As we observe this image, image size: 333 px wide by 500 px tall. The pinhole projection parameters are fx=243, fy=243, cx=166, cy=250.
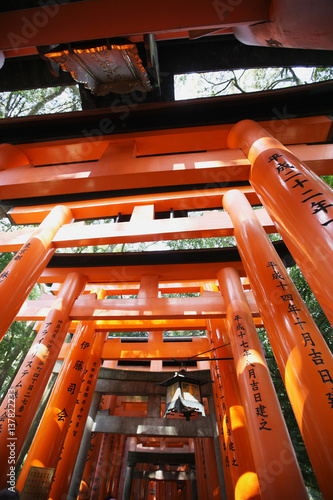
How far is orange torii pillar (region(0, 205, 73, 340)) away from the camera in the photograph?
3227 mm

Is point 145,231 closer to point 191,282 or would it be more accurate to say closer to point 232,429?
point 191,282

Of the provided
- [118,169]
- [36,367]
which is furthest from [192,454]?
[118,169]

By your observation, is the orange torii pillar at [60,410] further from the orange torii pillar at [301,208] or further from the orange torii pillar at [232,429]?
the orange torii pillar at [301,208]

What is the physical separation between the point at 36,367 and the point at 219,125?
505 centimetres

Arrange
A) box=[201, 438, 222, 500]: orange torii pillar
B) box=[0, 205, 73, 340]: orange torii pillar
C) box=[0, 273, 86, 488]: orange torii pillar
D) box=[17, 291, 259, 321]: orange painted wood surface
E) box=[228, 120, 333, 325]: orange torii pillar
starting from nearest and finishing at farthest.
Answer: box=[228, 120, 333, 325]: orange torii pillar, box=[0, 205, 73, 340]: orange torii pillar, box=[0, 273, 86, 488]: orange torii pillar, box=[17, 291, 259, 321]: orange painted wood surface, box=[201, 438, 222, 500]: orange torii pillar

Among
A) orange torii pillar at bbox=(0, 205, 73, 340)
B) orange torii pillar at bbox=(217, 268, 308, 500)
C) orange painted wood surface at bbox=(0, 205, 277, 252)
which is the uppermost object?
orange painted wood surface at bbox=(0, 205, 277, 252)

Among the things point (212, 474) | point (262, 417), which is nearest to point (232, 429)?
point (262, 417)

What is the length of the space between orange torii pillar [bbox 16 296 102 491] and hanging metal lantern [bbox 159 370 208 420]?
194 centimetres

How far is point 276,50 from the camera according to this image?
4012 millimetres

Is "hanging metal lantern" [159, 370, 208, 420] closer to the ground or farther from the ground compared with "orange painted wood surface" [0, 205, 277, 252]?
closer to the ground

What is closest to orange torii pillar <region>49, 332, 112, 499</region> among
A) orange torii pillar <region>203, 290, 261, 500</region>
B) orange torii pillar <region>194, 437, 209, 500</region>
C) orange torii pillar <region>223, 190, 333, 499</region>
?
orange torii pillar <region>203, 290, 261, 500</region>

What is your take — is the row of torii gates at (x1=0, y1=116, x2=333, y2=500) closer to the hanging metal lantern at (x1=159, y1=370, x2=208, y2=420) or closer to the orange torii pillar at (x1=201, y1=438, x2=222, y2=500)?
the orange torii pillar at (x1=201, y1=438, x2=222, y2=500)

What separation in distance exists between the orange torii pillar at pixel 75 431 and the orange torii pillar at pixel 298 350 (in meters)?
5.11

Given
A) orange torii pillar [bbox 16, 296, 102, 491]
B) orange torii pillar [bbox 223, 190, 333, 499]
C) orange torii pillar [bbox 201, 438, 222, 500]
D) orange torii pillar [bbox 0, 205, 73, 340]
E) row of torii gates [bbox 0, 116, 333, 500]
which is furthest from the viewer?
orange torii pillar [bbox 201, 438, 222, 500]
